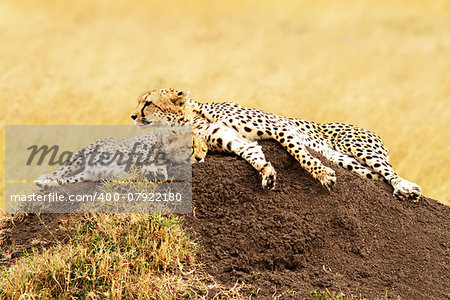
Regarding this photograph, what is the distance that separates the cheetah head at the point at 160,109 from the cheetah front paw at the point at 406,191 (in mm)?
2350

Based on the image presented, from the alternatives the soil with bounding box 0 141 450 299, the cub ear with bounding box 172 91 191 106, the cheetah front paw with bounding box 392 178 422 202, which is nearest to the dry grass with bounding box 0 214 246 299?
the soil with bounding box 0 141 450 299

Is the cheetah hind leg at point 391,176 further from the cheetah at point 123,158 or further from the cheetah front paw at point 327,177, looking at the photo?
the cheetah at point 123,158

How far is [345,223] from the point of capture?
5570mm

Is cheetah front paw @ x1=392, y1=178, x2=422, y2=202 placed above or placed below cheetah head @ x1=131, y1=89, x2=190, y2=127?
below

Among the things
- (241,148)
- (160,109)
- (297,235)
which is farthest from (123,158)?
(297,235)

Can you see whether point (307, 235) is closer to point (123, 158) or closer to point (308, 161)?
point (308, 161)

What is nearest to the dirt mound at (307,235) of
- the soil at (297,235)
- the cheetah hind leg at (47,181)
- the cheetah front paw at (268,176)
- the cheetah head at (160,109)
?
the soil at (297,235)

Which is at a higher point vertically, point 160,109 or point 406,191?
point 160,109

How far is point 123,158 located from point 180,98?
3.01 ft

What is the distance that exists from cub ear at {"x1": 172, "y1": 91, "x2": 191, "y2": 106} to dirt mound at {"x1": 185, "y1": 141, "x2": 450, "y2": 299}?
668 mm

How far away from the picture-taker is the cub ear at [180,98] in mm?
6211

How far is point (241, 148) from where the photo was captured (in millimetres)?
5844

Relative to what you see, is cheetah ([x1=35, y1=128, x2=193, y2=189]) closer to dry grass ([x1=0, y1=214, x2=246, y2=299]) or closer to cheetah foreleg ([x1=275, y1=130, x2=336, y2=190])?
dry grass ([x1=0, y1=214, x2=246, y2=299])

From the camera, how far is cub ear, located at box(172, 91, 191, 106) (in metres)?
6.21
